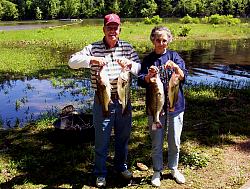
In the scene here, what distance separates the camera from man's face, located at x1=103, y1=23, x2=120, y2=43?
543 centimetres

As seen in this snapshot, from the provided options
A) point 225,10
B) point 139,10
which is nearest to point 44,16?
point 139,10

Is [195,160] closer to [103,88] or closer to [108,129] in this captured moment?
[108,129]

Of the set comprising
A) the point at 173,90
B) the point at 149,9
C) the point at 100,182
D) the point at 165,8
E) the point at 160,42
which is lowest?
the point at 149,9

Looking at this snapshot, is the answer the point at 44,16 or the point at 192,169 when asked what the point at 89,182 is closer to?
the point at 192,169

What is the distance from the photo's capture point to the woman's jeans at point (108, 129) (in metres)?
5.81

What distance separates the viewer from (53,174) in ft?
22.6

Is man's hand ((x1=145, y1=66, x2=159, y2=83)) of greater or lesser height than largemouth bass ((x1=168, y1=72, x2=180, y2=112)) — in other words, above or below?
above

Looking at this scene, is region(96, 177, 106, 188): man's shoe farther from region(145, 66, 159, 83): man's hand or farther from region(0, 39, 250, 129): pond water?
region(0, 39, 250, 129): pond water

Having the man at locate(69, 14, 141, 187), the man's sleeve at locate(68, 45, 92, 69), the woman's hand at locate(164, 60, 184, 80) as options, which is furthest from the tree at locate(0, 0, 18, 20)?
the woman's hand at locate(164, 60, 184, 80)

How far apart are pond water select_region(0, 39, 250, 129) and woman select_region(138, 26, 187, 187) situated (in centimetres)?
540

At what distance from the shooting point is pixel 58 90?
15070mm

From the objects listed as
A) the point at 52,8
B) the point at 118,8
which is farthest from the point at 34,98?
the point at 118,8

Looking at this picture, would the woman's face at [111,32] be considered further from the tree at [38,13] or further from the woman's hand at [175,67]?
the tree at [38,13]

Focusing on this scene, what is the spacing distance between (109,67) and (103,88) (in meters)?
0.38
